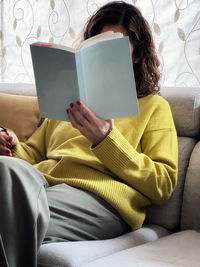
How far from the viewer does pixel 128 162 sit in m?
1.29

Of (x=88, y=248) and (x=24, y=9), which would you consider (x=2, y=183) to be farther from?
(x=24, y=9)

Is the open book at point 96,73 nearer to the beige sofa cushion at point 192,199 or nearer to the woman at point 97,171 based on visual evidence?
the woman at point 97,171

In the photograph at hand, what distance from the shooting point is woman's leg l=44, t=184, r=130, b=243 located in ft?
3.96

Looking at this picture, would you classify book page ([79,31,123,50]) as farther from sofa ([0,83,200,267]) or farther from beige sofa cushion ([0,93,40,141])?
beige sofa cushion ([0,93,40,141])

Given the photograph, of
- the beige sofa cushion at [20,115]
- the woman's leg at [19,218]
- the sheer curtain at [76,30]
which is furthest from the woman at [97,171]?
the sheer curtain at [76,30]

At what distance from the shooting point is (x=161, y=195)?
137cm

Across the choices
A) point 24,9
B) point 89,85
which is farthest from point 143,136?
point 24,9

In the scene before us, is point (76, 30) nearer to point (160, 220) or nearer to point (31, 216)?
point (160, 220)

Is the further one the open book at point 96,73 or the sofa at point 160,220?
the open book at point 96,73

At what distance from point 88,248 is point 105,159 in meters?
0.27

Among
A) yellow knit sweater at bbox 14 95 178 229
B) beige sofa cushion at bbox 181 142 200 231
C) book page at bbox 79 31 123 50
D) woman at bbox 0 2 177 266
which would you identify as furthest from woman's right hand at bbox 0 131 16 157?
Answer: beige sofa cushion at bbox 181 142 200 231

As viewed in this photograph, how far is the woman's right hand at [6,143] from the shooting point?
1.54 metres

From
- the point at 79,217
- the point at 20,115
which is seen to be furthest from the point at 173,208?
the point at 20,115

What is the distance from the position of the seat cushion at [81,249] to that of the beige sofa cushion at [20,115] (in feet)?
2.16
